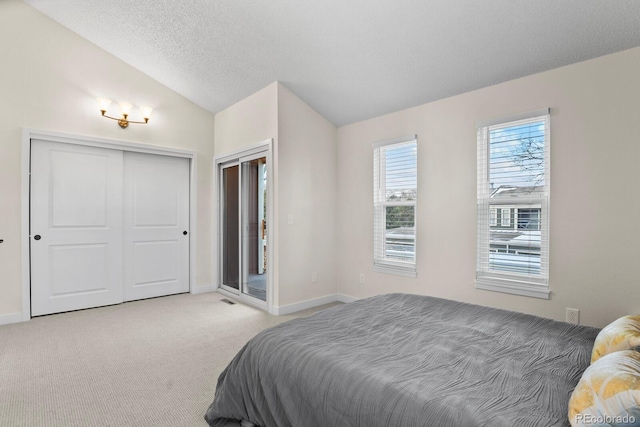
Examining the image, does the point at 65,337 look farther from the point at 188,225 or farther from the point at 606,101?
the point at 606,101

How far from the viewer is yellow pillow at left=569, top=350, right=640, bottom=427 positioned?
914 millimetres

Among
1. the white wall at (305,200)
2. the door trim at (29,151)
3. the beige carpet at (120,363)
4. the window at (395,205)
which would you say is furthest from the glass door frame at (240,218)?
the window at (395,205)

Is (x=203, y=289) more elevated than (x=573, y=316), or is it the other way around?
(x=573, y=316)

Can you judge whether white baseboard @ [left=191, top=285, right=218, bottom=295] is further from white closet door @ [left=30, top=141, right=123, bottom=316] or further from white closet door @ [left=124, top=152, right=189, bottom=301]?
white closet door @ [left=30, top=141, right=123, bottom=316]

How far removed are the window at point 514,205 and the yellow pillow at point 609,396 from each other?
6.69 ft

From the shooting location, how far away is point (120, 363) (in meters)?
2.68

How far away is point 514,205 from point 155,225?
4.29 m

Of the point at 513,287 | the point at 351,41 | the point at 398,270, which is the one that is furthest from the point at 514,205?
the point at 351,41

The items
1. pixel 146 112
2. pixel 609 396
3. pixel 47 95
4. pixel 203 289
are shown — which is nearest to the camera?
pixel 609 396

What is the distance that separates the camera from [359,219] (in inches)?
171

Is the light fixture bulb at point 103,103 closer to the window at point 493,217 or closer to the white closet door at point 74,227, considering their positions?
the white closet door at point 74,227

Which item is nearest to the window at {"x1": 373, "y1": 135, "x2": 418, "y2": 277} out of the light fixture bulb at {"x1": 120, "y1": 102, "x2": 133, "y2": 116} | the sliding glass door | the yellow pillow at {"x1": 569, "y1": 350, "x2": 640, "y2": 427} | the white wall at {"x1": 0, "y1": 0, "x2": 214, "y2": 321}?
the sliding glass door

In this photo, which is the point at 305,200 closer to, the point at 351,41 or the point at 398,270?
the point at 398,270

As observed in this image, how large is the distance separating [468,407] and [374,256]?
10.1 feet
